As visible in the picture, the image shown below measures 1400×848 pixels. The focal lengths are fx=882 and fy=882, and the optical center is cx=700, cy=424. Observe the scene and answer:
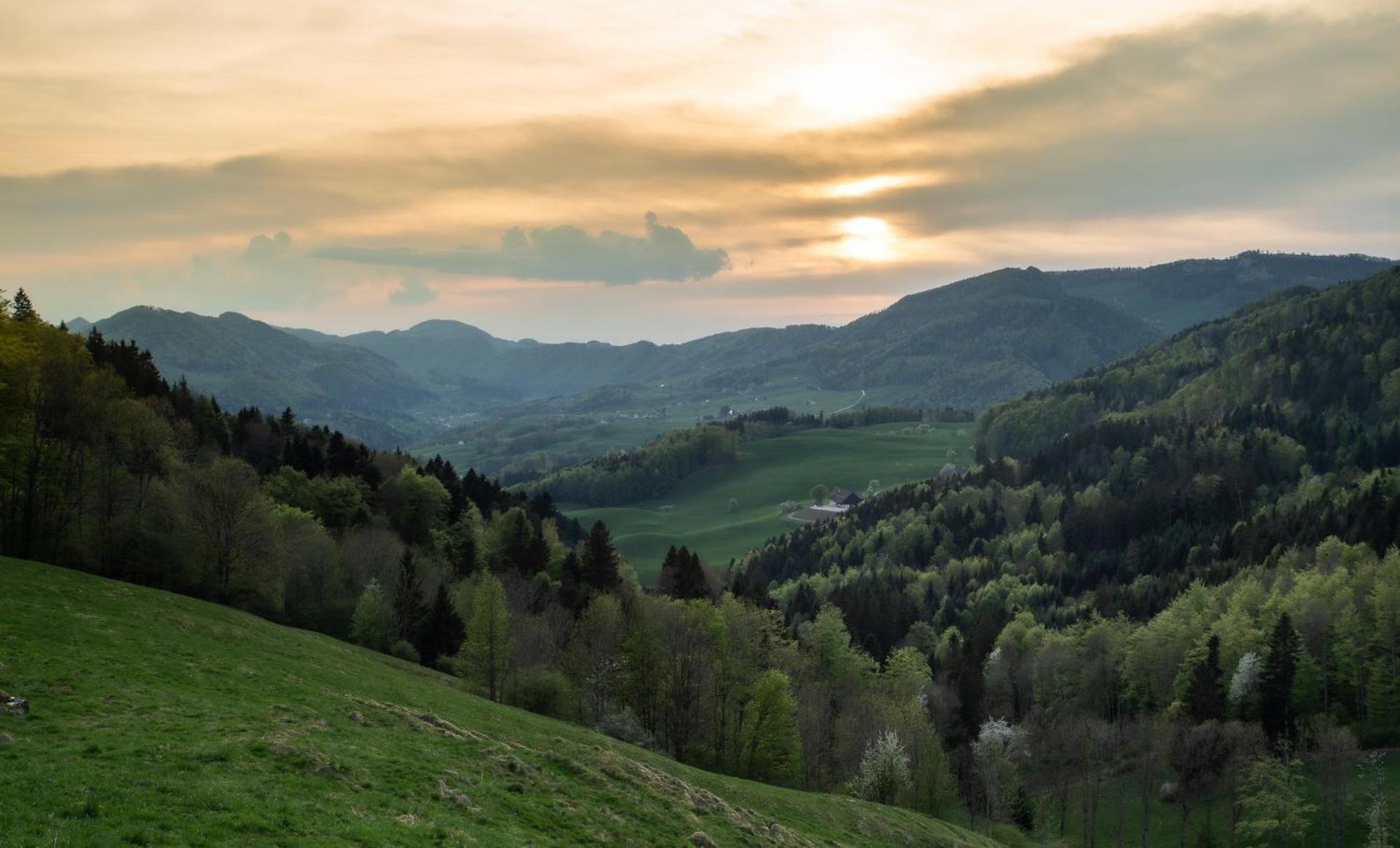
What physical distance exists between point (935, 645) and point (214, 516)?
121 meters

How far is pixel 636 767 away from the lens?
4022 centimetres

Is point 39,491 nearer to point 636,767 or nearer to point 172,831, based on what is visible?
point 636,767

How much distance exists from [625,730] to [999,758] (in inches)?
1697

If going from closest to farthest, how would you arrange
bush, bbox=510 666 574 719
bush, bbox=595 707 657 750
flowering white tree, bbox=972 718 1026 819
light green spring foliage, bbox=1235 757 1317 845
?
bush, bbox=510 666 574 719 < bush, bbox=595 707 657 750 < light green spring foliage, bbox=1235 757 1317 845 < flowering white tree, bbox=972 718 1026 819

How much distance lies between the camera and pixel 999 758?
8712 cm

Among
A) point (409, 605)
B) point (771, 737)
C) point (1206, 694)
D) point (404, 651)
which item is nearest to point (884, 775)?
point (771, 737)

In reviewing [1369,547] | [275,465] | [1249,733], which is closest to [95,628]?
[275,465]

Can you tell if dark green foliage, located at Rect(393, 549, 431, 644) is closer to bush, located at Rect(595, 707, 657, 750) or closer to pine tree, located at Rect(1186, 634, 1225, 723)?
bush, located at Rect(595, 707, 657, 750)

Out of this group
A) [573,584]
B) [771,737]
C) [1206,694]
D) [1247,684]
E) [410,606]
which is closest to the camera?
[771,737]

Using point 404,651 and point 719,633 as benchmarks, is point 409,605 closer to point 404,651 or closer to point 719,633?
point 404,651

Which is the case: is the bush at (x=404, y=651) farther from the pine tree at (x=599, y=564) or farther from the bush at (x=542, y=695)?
the pine tree at (x=599, y=564)

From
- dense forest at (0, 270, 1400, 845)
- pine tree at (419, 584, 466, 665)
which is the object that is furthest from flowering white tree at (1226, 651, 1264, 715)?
pine tree at (419, 584, 466, 665)

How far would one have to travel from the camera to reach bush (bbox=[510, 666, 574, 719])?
63.5 metres

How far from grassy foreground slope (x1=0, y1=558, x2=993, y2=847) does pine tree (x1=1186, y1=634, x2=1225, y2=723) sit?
61643 millimetres
